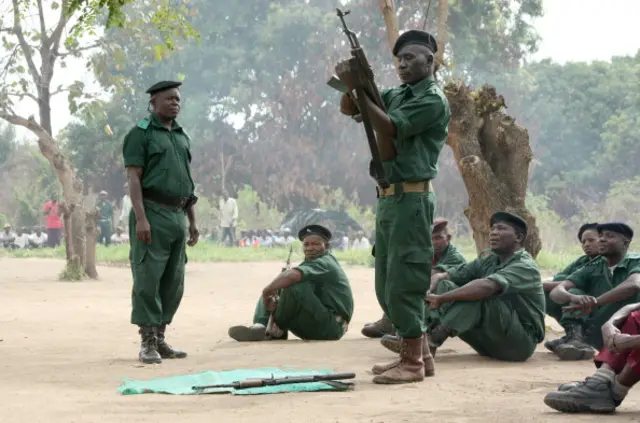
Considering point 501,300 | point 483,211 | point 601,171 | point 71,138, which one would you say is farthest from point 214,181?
point 501,300

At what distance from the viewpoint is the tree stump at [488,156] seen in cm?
1054

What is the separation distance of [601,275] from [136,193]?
10.9 feet

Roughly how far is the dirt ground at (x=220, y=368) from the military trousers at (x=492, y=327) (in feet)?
0.41

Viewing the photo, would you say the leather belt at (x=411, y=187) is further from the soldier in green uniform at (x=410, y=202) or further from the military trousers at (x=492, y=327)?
the military trousers at (x=492, y=327)

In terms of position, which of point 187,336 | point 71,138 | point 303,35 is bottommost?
point 187,336

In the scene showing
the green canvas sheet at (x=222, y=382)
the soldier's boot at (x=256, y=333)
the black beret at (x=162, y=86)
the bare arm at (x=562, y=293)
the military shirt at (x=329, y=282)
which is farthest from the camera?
the soldier's boot at (x=256, y=333)

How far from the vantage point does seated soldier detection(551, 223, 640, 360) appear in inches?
290

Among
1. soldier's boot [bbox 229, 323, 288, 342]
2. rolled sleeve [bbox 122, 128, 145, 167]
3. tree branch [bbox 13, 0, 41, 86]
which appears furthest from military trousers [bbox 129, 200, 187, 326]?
tree branch [bbox 13, 0, 41, 86]

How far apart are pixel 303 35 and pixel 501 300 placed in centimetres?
3823

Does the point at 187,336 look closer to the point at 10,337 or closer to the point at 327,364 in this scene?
the point at 10,337

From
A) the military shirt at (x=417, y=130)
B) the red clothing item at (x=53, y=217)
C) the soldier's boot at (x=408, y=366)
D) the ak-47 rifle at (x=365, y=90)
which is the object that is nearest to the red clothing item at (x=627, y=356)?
the soldier's boot at (x=408, y=366)

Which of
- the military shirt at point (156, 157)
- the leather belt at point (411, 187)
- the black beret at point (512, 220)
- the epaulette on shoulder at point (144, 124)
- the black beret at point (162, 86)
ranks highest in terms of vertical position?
the black beret at point (162, 86)

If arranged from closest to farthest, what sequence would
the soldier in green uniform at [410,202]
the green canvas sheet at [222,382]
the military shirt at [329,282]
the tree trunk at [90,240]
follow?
the green canvas sheet at [222,382] < the soldier in green uniform at [410,202] < the military shirt at [329,282] < the tree trunk at [90,240]

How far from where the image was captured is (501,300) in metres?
7.67
